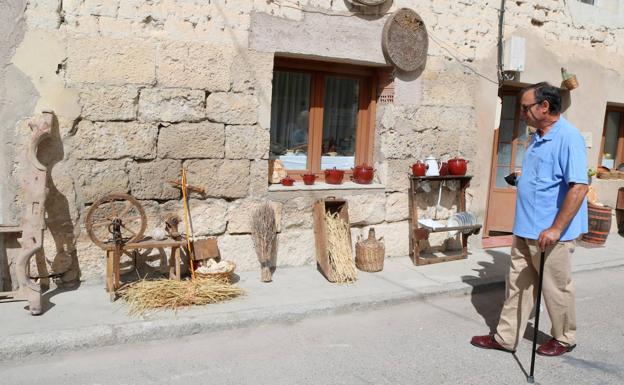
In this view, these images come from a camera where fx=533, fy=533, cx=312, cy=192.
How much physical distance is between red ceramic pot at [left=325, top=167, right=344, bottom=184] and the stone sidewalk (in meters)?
1.01

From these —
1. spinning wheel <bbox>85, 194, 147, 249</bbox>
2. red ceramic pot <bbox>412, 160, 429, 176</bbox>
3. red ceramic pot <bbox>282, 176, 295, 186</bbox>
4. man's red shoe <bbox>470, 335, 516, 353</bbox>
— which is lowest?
man's red shoe <bbox>470, 335, 516, 353</bbox>

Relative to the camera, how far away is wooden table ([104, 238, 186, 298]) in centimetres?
451

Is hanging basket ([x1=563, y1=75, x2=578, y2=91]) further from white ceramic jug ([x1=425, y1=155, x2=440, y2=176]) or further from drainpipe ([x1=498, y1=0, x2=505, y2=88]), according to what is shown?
white ceramic jug ([x1=425, y1=155, x2=440, y2=176])

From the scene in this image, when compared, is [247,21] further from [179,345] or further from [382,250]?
[179,345]

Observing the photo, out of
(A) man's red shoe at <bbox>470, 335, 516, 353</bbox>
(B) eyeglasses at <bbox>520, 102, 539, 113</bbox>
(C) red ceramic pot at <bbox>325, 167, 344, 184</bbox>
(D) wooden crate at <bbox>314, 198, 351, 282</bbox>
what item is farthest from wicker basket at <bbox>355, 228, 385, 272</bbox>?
(B) eyeglasses at <bbox>520, 102, 539, 113</bbox>

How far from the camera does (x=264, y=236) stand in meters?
5.25

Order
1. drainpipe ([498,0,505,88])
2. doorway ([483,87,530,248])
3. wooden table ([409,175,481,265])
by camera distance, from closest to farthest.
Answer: wooden table ([409,175,481,265]) → drainpipe ([498,0,505,88]) → doorway ([483,87,530,248])

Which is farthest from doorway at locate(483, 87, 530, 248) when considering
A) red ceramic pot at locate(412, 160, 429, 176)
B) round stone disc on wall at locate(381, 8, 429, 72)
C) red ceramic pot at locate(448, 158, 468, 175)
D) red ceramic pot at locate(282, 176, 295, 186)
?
red ceramic pot at locate(282, 176, 295, 186)

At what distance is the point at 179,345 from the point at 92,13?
114 inches

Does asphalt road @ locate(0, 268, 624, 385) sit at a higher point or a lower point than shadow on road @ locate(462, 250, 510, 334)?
lower

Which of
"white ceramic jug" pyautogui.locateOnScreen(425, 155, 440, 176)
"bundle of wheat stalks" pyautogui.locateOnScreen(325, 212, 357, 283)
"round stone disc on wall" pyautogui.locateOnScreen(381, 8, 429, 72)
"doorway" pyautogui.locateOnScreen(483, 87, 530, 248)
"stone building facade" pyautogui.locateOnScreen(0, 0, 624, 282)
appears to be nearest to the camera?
"stone building facade" pyautogui.locateOnScreen(0, 0, 624, 282)

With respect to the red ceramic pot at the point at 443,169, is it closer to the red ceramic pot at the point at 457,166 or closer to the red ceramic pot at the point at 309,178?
the red ceramic pot at the point at 457,166

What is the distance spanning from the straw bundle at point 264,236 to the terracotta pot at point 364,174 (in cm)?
130

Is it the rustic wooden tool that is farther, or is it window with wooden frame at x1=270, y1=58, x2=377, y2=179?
window with wooden frame at x1=270, y1=58, x2=377, y2=179
